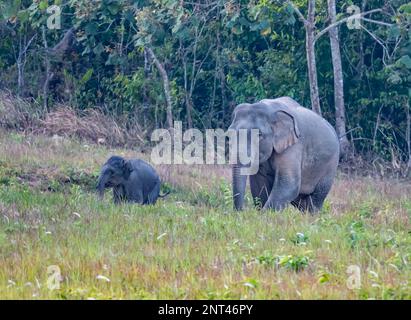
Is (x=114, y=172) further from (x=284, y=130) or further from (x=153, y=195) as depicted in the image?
(x=284, y=130)

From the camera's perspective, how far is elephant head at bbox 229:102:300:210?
1527cm

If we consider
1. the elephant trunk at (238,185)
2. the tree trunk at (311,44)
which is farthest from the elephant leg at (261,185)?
the tree trunk at (311,44)

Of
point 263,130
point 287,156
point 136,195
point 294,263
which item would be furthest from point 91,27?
point 294,263

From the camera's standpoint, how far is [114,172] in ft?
56.2

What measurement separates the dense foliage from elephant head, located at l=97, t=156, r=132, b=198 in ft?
22.4

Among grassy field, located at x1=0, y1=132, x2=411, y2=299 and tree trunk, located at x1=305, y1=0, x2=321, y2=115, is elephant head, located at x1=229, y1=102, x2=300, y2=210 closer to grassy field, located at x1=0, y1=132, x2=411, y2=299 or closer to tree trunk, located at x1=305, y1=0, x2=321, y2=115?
grassy field, located at x1=0, y1=132, x2=411, y2=299

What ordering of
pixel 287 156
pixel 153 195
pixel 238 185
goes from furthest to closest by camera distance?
1. pixel 153 195
2. pixel 287 156
3. pixel 238 185

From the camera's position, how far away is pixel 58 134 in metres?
24.4

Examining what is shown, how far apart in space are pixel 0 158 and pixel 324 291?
36.1 feet

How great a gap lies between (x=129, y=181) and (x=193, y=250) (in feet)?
20.7

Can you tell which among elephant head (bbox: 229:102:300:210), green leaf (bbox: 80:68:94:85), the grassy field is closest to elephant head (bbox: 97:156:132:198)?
the grassy field

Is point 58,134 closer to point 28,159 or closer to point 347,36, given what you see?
point 28,159
